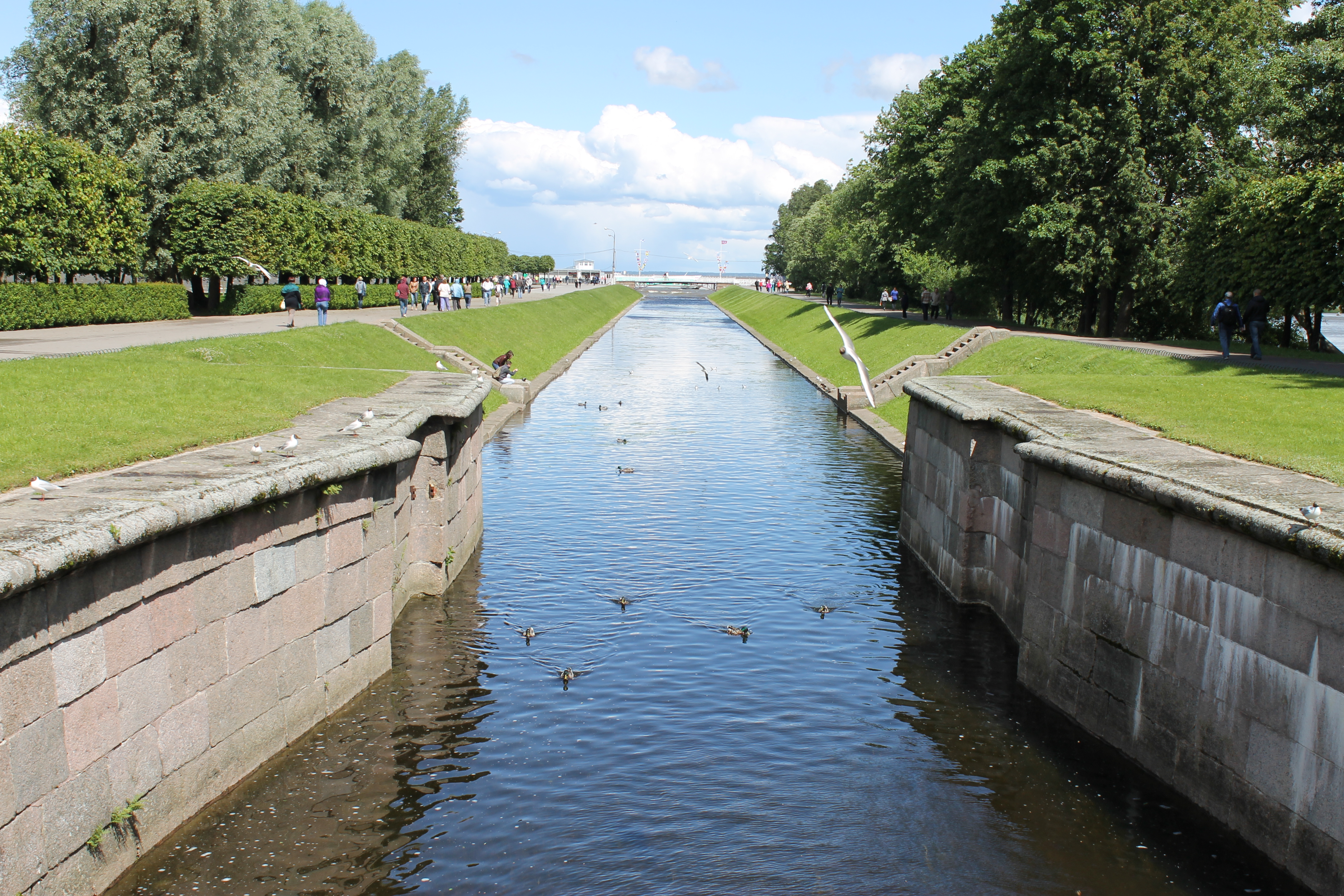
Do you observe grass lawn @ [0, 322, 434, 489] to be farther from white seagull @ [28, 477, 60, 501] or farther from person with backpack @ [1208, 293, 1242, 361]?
person with backpack @ [1208, 293, 1242, 361]

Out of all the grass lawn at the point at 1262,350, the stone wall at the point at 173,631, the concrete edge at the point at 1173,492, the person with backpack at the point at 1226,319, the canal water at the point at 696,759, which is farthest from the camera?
the grass lawn at the point at 1262,350

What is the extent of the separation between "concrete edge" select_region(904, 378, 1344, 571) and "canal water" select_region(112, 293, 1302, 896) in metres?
2.71

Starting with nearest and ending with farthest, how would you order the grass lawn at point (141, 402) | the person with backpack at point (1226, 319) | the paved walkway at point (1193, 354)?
the grass lawn at point (141, 402)
the paved walkway at point (1193, 354)
the person with backpack at point (1226, 319)

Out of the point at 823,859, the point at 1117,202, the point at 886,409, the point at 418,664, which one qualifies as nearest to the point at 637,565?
the point at 418,664

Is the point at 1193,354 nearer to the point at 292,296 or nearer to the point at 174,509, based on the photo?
the point at 174,509

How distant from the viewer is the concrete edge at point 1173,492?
29.3 feet

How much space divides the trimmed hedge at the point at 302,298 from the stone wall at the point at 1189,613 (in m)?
35.1

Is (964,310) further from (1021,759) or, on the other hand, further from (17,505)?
(17,505)

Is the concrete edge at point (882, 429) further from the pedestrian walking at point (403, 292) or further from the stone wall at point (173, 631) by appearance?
the pedestrian walking at point (403, 292)

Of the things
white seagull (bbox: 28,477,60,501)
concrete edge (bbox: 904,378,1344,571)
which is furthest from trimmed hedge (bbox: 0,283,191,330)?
concrete edge (bbox: 904,378,1344,571)

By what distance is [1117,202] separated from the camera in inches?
1678

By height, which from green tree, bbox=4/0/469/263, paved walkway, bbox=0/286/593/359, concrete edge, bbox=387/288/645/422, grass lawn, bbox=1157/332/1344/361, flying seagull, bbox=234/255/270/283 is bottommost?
concrete edge, bbox=387/288/645/422

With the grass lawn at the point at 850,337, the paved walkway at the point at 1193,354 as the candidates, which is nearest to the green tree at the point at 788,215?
the grass lawn at the point at 850,337

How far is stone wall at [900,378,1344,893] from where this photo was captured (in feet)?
29.4
